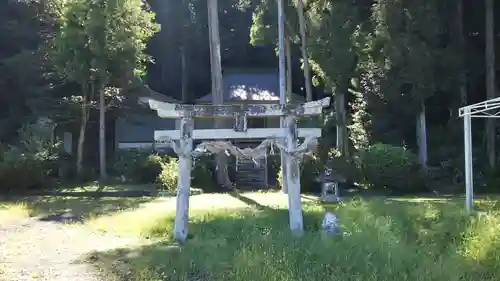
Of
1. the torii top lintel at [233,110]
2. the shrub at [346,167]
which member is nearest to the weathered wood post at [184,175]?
the torii top lintel at [233,110]

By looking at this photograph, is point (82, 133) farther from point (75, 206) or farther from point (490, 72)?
point (490, 72)

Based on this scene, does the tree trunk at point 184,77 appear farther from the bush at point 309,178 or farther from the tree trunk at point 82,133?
the bush at point 309,178

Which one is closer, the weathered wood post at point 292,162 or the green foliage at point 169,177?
the weathered wood post at point 292,162

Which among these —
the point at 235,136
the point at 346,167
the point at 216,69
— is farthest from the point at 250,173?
the point at 235,136

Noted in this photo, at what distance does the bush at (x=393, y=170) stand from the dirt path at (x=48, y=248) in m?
10.3

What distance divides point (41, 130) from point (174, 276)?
1595 centimetres

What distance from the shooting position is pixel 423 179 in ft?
60.1

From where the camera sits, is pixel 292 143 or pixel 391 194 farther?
pixel 391 194

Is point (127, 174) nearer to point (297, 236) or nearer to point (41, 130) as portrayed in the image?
point (41, 130)

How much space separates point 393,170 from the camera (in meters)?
18.2

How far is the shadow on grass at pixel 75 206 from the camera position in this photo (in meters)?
13.1

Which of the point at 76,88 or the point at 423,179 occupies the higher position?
the point at 76,88

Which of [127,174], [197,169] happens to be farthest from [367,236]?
[127,174]

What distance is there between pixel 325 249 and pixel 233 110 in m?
3.44
